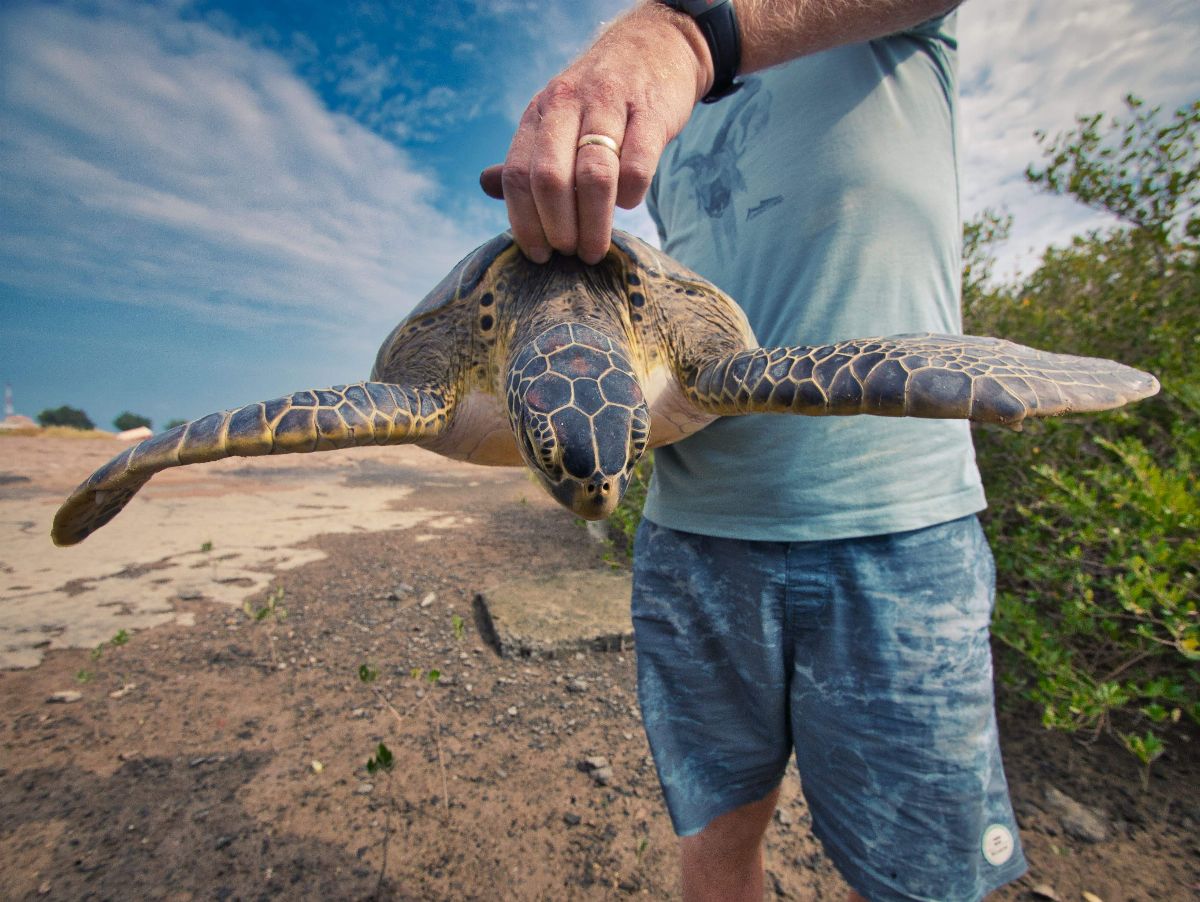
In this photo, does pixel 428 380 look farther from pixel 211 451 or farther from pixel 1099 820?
pixel 1099 820

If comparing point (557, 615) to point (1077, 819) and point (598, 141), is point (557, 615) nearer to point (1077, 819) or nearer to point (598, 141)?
point (1077, 819)

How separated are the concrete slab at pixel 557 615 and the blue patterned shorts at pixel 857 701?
1.84m

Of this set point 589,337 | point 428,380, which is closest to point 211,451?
point 428,380

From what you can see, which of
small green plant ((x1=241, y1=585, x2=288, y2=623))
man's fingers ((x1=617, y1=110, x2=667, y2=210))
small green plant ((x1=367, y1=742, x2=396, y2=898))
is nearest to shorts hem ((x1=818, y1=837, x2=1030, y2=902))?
small green plant ((x1=367, y1=742, x2=396, y2=898))

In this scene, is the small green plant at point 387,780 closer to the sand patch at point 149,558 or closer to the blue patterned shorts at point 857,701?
the blue patterned shorts at point 857,701

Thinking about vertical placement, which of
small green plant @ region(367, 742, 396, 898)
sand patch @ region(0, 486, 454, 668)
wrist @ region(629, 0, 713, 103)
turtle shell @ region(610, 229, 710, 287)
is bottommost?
small green plant @ region(367, 742, 396, 898)

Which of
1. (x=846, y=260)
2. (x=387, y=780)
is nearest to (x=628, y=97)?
(x=846, y=260)

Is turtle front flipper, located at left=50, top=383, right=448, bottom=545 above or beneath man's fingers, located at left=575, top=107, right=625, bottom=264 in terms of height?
beneath

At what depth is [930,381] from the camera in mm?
1070

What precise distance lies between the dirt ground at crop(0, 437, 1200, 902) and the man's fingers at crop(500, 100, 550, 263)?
2.07 m

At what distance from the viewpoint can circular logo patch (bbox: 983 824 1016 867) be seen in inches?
50.8

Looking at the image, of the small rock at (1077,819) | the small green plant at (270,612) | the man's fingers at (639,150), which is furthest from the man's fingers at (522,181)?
the small green plant at (270,612)

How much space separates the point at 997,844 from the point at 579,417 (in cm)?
144

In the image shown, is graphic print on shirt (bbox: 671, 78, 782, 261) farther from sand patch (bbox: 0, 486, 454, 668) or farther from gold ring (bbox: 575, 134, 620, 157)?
sand patch (bbox: 0, 486, 454, 668)
